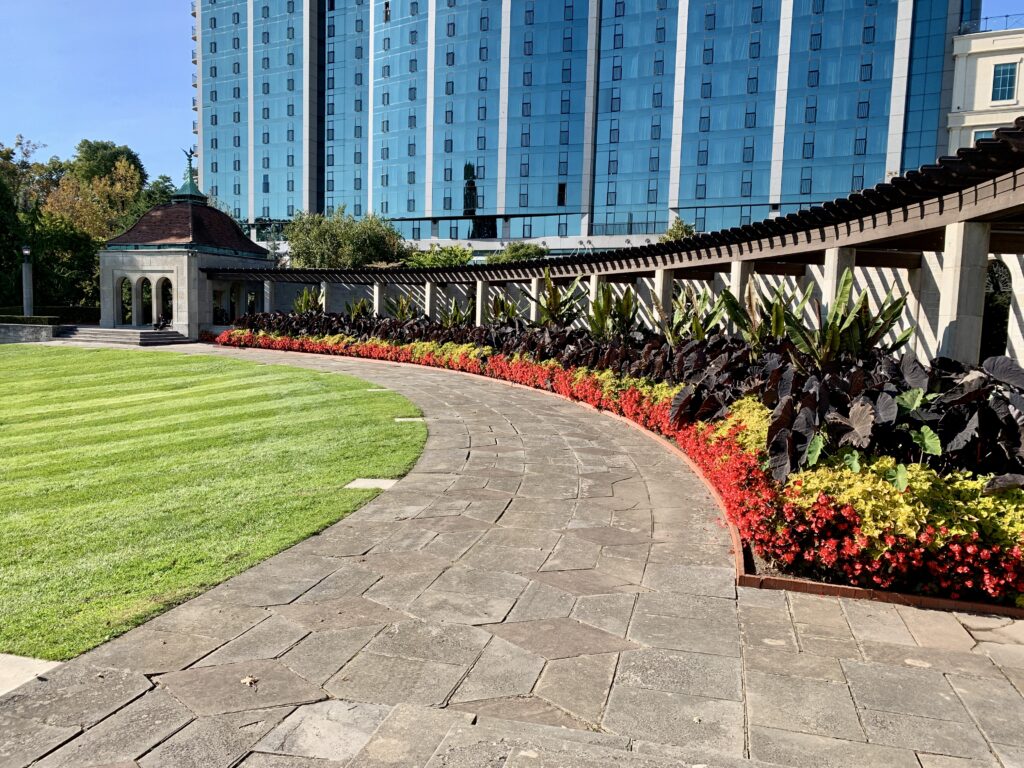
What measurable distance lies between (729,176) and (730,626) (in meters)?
49.9

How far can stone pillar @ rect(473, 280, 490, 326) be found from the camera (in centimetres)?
2455

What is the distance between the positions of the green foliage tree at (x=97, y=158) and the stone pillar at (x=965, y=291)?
71.0 metres

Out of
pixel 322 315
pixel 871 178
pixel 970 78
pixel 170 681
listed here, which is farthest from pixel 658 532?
pixel 871 178

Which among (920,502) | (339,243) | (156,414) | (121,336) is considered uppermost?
(339,243)

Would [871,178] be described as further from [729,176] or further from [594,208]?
[594,208]

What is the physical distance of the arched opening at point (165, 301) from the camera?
3712 centimetres

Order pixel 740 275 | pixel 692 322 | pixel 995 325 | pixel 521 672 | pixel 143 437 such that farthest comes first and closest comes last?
pixel 995 325 → pixel 740 275 → pixel 692 322 → pixel 143 437 → pixel 521 672

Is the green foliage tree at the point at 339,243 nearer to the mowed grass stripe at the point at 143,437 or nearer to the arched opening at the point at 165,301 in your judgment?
the arched opening at the point at 165,301

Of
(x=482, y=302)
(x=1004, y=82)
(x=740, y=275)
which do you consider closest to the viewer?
(x=740, y=275)

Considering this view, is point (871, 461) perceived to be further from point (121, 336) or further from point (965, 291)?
point (121, 336)

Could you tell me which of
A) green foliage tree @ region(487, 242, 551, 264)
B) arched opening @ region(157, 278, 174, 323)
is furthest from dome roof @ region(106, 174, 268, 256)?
green foliage tree @ region(487, 242, 551, 264)

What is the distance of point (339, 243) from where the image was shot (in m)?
43.1

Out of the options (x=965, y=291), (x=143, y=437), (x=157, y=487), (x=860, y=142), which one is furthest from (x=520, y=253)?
(x=157, y=487)

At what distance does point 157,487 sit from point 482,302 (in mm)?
18160
